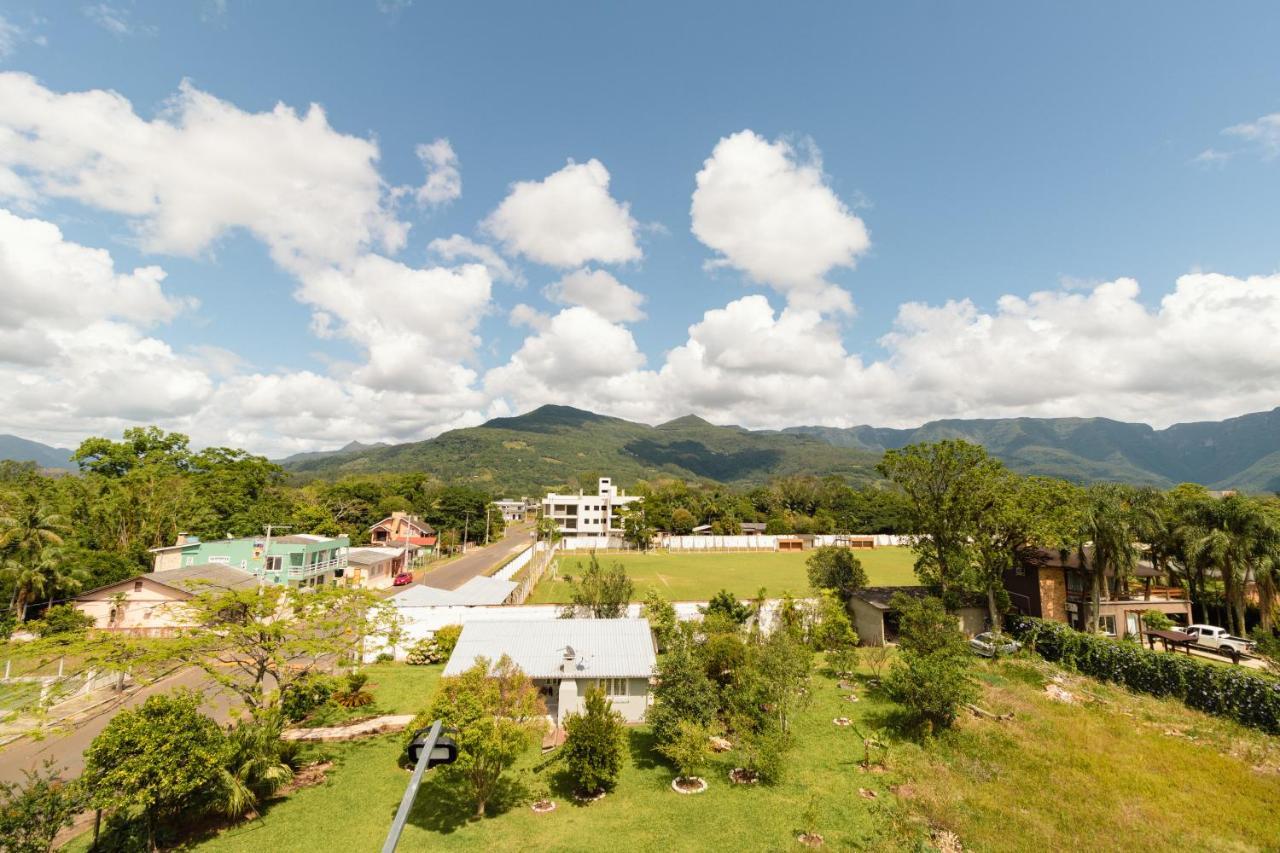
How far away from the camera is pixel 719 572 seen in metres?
67.5

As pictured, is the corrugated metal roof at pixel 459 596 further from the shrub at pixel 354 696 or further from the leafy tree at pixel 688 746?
the leafy tree at pixel 688 746

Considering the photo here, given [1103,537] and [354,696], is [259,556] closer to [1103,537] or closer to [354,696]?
[354,696]

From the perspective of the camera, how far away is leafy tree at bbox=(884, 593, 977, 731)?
21.8 m

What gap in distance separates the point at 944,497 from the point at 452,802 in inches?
1354

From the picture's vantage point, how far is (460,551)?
286 feet

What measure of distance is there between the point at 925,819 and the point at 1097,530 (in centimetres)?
2572

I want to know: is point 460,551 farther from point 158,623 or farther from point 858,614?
point 858,614

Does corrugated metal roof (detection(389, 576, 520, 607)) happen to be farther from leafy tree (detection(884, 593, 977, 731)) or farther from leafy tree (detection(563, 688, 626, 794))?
leafy tree (detection(884, 593, 977, 731))

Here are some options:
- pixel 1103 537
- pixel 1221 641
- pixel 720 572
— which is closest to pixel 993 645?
pixel 1103 537

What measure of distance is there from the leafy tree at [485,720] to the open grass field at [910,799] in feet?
3.93

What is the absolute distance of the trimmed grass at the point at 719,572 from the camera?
52000mm

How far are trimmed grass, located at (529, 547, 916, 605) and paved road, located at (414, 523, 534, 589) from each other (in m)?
9.17

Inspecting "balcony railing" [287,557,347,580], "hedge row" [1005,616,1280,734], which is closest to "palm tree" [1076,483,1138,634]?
"hedge row" [1005,616,1280,734]

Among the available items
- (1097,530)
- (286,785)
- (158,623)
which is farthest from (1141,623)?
(158,623)
